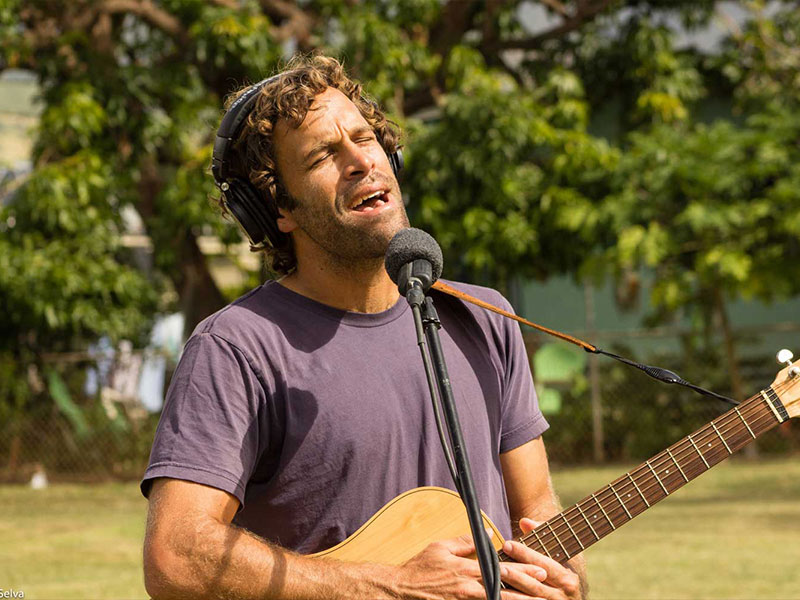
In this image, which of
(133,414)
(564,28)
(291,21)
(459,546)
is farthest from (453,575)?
(564,28)

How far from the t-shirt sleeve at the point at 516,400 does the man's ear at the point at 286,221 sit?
59 centimetres

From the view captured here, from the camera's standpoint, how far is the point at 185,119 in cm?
1407

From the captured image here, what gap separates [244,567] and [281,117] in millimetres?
1166

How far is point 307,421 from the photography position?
279 cm

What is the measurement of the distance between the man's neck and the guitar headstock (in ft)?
3.17

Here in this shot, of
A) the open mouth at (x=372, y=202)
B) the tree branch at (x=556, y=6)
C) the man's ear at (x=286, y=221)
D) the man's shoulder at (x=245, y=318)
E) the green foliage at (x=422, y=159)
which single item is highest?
the tree branch at (x=556, y=6)

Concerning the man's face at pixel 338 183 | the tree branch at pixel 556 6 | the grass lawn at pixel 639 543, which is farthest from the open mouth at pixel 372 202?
the tree branch at pixel 556 6

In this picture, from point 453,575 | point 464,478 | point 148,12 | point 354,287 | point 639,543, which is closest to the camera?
point 464,478

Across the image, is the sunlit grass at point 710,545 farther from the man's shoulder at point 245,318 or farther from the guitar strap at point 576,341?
the man's shoulder at point 245,318

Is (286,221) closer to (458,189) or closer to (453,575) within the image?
(453,575)

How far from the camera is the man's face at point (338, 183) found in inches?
116

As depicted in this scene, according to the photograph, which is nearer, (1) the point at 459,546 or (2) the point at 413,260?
(2) the point at 413,260

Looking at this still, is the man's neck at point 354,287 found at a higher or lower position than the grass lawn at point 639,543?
higher

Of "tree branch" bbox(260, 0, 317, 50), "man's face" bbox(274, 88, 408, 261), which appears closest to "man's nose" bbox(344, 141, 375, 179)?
"man's face" bbox(274, 88, 408, 261)
